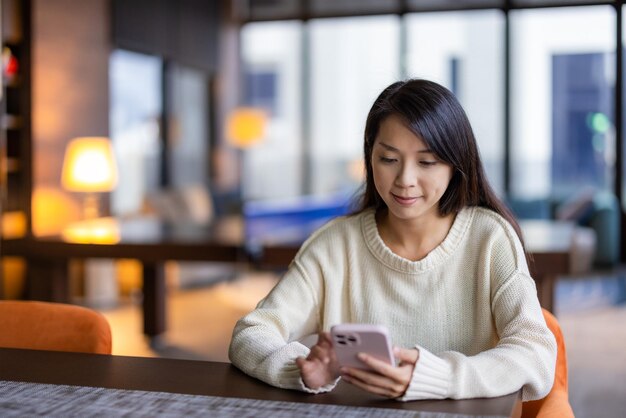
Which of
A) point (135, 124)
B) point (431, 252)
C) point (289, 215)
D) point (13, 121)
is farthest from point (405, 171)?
point (135, 124)

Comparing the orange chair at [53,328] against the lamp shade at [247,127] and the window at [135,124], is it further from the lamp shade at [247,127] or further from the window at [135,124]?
the lamp shade at [247,127]

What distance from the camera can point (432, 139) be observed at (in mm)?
1700

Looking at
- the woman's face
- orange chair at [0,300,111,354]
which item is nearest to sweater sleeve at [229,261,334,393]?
the woman's face

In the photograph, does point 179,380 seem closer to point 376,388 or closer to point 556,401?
point 376,388

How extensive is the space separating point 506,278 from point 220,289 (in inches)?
231

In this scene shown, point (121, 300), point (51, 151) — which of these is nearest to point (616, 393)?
point (121, 300)

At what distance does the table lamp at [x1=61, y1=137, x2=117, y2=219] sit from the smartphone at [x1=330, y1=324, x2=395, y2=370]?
17.0 feet

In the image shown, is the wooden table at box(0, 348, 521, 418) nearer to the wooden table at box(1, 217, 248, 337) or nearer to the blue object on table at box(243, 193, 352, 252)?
the wooden table at box(1, 217, 248, 337)

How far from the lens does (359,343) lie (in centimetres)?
141

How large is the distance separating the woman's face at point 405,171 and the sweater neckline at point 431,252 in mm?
100

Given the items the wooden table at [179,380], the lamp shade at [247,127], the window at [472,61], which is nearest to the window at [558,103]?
the window at [472,61]

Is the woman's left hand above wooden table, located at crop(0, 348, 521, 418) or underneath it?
above

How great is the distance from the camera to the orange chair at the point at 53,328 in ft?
6.61

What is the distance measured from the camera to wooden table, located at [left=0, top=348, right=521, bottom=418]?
1448mm
